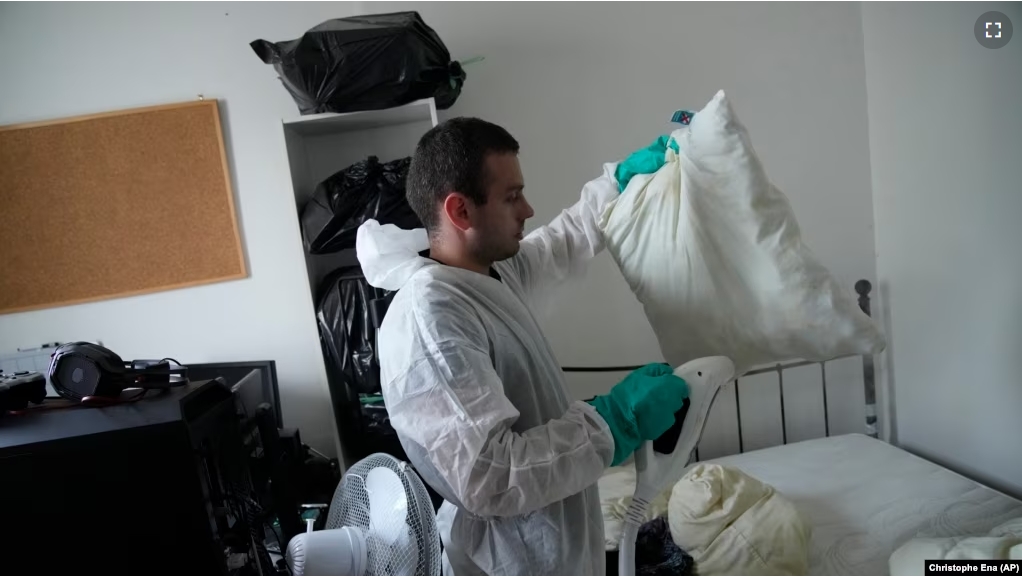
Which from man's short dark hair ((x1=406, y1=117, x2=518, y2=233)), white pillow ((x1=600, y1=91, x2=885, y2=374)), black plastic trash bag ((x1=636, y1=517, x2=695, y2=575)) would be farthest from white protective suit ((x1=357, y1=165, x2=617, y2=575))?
black plastic trash bag ((x1=636, y1=517, x2=695, y2=575))

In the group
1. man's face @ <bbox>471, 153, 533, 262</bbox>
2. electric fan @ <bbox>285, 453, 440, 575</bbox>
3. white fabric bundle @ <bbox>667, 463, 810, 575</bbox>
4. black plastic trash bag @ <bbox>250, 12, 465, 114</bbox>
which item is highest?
black plastic trash bag @ <bbox>250, 12, 465, 114</bbox>

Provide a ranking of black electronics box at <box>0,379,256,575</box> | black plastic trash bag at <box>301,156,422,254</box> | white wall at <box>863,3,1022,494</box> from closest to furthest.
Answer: black electronics box at <box>0,379,256,575</box>, white wall at <box>863,3,1022,494</box>, black plastic trash bag at <box>301,156,422,254</box>

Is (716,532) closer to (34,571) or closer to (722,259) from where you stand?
(722,259)

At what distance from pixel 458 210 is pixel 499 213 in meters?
0.07

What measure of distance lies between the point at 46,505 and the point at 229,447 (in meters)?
0.23

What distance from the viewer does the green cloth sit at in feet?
4.02

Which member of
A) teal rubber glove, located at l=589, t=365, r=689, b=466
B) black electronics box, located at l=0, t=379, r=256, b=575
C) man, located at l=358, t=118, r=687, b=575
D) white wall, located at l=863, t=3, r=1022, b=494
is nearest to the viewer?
black electronics box, located at l=0, t=379, r=256, b=575

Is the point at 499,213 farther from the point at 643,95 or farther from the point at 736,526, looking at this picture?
the point at 643,95

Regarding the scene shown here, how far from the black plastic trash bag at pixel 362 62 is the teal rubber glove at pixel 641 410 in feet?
3.85

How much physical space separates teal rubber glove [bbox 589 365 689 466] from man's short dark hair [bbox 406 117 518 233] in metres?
0.40

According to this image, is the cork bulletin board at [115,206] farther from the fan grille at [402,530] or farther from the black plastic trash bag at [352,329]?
the fan grille at [402,530]

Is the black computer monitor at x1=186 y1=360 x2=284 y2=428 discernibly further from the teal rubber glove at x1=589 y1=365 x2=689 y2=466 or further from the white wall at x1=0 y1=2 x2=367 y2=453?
the teal rubber glove at x1=589 y1=365 x2=689 y2=466

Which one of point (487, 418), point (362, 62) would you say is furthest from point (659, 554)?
point (362, 62)

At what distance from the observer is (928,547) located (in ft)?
4.32
